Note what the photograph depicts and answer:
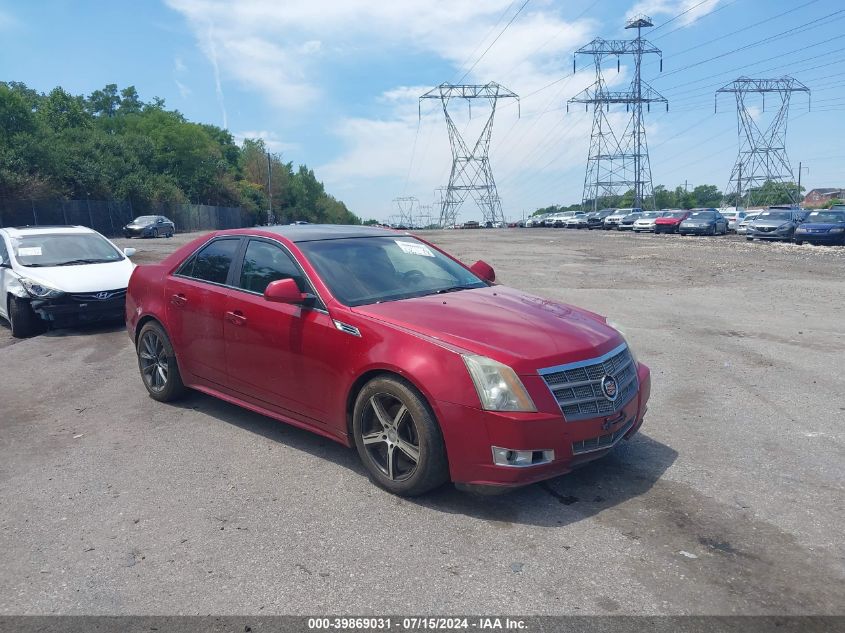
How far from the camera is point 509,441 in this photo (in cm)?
388

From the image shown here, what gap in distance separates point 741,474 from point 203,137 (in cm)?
8114

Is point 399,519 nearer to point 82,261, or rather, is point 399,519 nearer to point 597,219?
point 82,261

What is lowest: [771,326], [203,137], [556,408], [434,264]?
[771,326]

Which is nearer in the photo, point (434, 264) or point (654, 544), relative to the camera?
point (654, 544)

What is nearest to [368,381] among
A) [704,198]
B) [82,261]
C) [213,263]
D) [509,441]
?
[509,441]

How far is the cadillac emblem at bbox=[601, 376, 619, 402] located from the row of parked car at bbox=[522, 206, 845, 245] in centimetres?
3010

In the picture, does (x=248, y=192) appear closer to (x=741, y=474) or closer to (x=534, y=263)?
(x=534, y=263)

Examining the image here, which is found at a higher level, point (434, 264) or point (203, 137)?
point (203, 137)

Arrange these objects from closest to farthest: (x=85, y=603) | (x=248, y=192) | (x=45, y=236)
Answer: (x=85, y=603), (x=45, y=236), (x=248, y=192)

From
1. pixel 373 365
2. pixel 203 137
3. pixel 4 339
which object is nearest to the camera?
pixel 373 365

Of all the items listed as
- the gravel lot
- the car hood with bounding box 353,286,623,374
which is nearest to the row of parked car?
the gravel lot

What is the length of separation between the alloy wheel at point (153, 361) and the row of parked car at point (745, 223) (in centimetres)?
3048

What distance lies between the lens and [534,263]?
21141 millimetres

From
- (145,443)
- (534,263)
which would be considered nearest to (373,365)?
(145,443)
